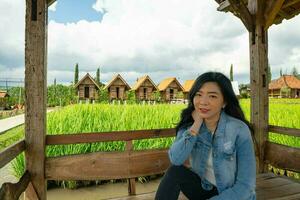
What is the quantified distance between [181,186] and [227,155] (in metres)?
0.30

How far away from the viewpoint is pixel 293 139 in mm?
5074

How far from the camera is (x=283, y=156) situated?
3.07m

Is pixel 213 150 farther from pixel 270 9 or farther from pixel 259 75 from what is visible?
pixel 270 9

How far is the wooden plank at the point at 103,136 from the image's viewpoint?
2385 millimetres

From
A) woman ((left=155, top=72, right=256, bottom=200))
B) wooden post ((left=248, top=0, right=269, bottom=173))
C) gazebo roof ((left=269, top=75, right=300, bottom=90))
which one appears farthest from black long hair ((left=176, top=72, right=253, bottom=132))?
gazebo roof ((left=269, top=75, right=300, bottom=90))

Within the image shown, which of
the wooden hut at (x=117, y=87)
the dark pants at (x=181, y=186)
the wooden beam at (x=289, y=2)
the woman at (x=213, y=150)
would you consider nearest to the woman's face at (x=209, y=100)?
the woman at (x=213, y=150)

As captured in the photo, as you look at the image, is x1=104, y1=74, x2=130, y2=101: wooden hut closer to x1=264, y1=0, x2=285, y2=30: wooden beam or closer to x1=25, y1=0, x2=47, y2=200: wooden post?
x1=264, y1=0, x2=285, y2=30: wooden beam

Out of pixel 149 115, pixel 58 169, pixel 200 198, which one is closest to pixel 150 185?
pixel 149 115

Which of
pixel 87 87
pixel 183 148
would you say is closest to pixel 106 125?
pixel 183 148

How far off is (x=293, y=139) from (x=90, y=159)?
12.3 ft

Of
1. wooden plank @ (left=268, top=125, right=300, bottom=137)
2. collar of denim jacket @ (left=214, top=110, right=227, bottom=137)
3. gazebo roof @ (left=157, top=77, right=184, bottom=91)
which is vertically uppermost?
gazebo roof @ (left=157, top=77, right=184, bottom=91)

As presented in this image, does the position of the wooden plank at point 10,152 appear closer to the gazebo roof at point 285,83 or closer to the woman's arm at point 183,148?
the woman's arm at point 183,148

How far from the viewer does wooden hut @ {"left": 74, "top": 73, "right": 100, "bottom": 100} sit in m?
27.2

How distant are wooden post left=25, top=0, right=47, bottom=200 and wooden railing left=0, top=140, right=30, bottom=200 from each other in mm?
91
